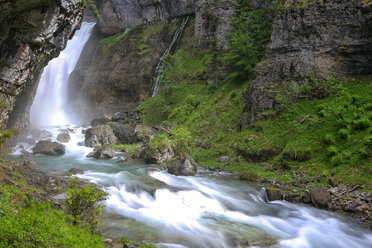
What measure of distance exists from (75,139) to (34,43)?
42.1ft

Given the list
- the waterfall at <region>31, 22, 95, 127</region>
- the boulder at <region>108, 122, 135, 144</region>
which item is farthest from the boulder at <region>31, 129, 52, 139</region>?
the waterfall at <region>31, 22, 95, 127</region>

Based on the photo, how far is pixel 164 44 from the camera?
115ft

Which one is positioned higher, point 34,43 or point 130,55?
point 130,55

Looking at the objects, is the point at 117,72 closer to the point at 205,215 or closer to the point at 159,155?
the point at 159,155

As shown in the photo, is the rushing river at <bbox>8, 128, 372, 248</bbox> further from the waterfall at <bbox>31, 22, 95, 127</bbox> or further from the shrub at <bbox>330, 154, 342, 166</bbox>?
the waterfall at <bbox>31, 22, 95, 127</bbox>

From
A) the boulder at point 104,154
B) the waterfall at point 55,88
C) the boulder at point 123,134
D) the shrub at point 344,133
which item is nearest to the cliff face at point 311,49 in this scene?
the shrub at point 344,133

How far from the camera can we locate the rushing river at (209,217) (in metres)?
7.12

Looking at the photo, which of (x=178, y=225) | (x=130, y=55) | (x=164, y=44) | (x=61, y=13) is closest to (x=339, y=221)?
(x=178, y=225)

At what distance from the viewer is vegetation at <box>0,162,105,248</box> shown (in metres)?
3.89

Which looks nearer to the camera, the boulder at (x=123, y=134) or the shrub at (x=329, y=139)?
the shrub at (x=329, y=139)

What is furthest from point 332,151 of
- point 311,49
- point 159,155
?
point 159,155

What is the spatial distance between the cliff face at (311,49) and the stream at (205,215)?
6.44m

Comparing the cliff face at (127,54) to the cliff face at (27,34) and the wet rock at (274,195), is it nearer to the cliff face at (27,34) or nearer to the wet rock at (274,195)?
the cliff face at (27,34)

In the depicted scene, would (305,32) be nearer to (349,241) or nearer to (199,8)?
(349,241)
